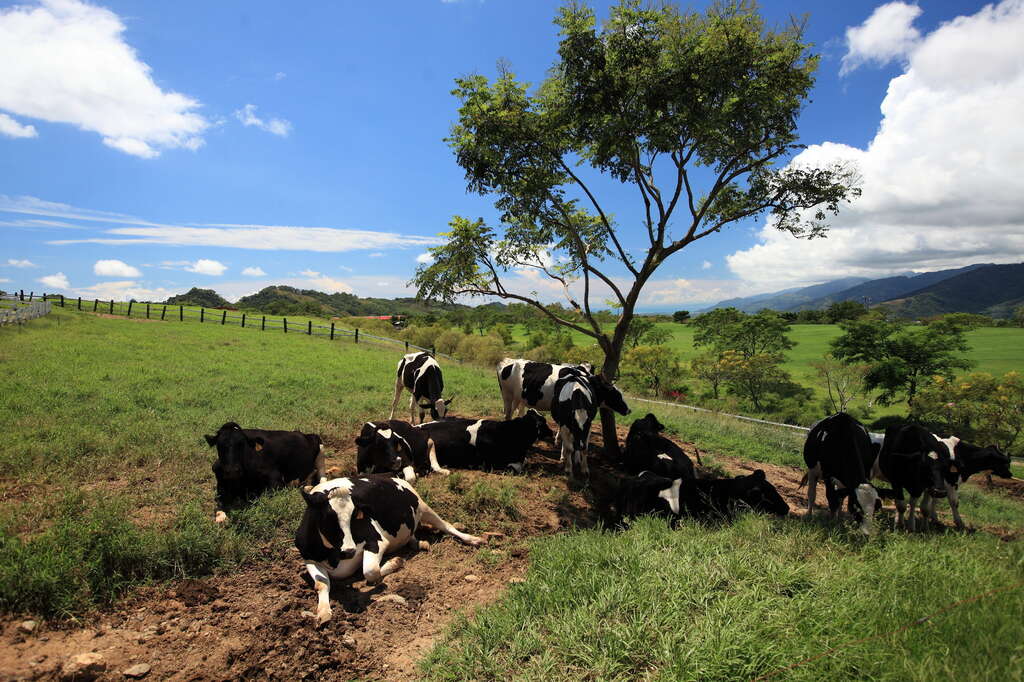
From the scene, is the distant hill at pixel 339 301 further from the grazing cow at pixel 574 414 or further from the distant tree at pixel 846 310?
the grazing cow at pixel 574 414

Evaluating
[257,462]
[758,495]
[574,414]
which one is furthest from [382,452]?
[758,495]

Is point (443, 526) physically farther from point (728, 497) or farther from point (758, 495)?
point (758, 495)

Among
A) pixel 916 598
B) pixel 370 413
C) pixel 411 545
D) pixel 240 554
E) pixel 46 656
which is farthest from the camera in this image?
pixel 370 413

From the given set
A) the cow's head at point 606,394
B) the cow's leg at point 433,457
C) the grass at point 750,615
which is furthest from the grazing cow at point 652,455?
the cow's leg at point 433,457

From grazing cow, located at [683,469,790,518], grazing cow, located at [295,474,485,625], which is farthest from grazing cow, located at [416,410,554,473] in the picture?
grazing cow, located at [683,469,790,518]

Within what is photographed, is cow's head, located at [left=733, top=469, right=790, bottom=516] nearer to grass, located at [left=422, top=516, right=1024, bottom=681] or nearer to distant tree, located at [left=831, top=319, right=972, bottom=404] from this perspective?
grass, located at [left=422, top=516, right=1024, bottom=681]

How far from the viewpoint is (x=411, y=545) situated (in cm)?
527

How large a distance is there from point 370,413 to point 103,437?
492cm

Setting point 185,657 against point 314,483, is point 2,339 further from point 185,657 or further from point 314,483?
point 185,657

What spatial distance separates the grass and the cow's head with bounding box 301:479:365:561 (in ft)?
4.98

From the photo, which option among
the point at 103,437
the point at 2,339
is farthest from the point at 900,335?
the point at 2,339

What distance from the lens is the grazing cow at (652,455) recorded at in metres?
7.56

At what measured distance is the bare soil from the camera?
3.37 metres

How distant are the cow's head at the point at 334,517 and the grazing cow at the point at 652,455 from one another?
4693mm
